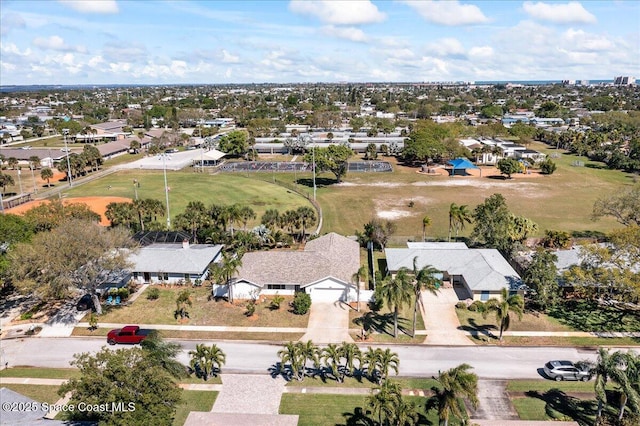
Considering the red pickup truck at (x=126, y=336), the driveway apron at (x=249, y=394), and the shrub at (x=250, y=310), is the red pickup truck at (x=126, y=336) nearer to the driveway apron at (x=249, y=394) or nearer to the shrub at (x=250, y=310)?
the shrub at (x=250, y=310)

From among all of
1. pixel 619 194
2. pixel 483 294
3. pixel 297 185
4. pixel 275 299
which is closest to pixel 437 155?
pixel 297 185

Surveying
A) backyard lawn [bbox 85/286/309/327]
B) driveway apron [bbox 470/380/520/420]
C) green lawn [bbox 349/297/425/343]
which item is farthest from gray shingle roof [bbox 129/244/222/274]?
driveway apron [bbox 470/380/520/420]

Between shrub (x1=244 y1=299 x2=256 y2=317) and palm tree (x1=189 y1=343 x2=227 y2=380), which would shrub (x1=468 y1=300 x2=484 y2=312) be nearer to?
shrub (x1=244 y1=299 x2=256 y2=317)

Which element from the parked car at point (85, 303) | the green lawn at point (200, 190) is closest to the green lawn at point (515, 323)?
the parked car at point (85, 303)

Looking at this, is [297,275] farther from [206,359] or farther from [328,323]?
[206,359]

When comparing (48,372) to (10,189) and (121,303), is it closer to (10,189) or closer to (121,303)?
(121,303)
